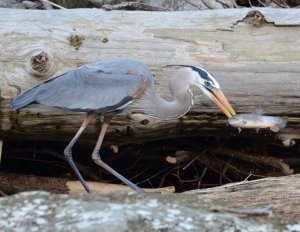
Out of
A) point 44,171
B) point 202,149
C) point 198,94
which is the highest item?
point 198,94

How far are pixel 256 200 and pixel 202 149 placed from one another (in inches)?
47.0

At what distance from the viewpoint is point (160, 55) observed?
4.68 metres

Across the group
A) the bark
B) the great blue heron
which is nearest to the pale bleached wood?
the bark

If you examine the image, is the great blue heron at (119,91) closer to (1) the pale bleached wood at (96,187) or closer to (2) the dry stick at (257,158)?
(1) the pale bleached wood at (96,187)

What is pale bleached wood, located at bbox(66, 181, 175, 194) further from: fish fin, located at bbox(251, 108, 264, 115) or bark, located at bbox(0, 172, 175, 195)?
fish fin, located at bbox(251, 108, 264, 115)

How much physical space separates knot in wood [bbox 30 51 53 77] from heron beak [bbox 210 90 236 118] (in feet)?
3.10

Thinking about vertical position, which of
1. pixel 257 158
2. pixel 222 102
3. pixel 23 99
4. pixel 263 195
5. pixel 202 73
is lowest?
pixel 257 158

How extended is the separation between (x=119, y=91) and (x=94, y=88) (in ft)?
0.47

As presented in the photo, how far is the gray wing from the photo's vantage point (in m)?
4.31

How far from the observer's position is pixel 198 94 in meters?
4.65

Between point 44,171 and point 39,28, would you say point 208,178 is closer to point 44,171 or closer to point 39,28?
point 44,171

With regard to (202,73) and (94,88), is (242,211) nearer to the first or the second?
(202,73)

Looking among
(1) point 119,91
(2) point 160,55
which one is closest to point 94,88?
(1) point 119,91

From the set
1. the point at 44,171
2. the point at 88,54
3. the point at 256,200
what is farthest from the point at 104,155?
the point at 256,200
